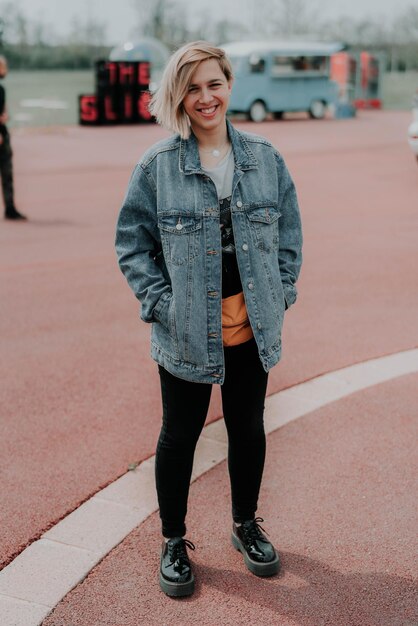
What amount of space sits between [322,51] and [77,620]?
26.9 metres

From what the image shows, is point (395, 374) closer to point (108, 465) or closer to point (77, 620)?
point (108, 465)

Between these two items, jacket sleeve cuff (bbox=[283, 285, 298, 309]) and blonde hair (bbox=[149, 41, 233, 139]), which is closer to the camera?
blonde hair (bbox=[149, 41, 233, 139])

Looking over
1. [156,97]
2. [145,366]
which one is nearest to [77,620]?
[156,97]

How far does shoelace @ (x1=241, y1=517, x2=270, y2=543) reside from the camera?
297 cm

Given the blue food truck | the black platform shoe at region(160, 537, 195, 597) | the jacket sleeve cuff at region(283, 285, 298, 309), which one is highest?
the jacket sleeve cuff at region(283, 285, 298, 309)

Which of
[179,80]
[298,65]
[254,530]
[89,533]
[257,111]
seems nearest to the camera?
[179,80]

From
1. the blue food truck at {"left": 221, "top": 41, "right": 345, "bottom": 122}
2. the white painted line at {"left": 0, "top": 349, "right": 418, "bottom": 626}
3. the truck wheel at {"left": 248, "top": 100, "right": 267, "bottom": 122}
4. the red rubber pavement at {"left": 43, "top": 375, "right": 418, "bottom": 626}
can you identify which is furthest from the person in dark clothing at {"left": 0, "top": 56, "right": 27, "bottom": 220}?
the truck wheel at {"left": 248, "top": 100, "right": 267, "bottom": 122}

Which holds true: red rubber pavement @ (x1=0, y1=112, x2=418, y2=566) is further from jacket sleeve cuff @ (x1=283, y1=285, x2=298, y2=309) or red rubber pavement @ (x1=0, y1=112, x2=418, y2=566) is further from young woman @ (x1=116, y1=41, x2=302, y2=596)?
jacket sleeve cuff @ (x1=283, y1=285, x2=298, y2=309)

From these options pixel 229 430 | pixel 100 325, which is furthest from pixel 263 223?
pixel 100 325

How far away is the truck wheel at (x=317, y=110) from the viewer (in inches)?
1069

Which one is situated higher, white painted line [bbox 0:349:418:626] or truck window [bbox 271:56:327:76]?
white painted line [bbox 0:349:418:626]

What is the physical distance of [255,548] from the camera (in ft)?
9.64

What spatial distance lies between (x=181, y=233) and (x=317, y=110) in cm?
2582

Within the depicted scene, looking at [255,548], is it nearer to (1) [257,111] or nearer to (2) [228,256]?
(2) [228,256]
